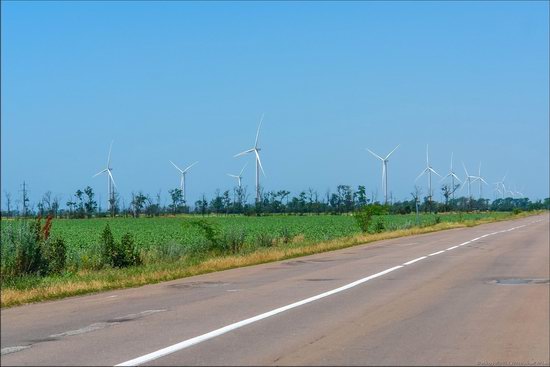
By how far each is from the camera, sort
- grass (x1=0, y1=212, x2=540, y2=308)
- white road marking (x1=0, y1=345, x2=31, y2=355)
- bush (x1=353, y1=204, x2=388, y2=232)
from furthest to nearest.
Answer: bush (x1=353, y1=204, x2=388, y2=232), grass (x1=0, y1=212, x2=540, y2=308), white road marking (x1=0, y1=345, x2=31, y2=355)

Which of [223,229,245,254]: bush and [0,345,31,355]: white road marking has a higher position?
[223,229,245,254]: bush

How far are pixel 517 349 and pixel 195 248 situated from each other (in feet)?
70.8

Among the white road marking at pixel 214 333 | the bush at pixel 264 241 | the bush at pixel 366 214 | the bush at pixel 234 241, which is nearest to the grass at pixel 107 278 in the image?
the bush at pixel 234 241

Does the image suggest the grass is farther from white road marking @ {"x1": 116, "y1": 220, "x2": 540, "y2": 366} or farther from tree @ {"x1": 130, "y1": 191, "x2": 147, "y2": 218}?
tree @ {"x1": 130, "y1": 191, "x2": 147, "y2": 218}

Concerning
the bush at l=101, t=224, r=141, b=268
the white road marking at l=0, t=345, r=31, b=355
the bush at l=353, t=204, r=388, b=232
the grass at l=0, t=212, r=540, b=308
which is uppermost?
the bush at l=353, t=204, r=388, b=232

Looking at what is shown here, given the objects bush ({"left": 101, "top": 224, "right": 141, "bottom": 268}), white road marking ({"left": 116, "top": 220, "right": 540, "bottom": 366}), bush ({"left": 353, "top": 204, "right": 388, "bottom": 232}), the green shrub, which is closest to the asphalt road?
white road marking ({"left": 116, "top": 220, "right": 540, "bottom": 366})

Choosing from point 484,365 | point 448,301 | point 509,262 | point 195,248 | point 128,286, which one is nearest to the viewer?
point 484,365

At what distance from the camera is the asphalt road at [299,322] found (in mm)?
9102

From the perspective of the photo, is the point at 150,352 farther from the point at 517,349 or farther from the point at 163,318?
the point at 517,349

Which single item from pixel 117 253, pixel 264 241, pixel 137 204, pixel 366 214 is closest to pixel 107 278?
pixel 117 253

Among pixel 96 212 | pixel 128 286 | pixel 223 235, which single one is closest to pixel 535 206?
pixel 96 212

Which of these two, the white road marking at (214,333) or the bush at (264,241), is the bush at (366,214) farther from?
the white road marking at (214,333)

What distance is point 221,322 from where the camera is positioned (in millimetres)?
11719

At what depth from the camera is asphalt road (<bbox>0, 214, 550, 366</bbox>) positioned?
29.9 ft
